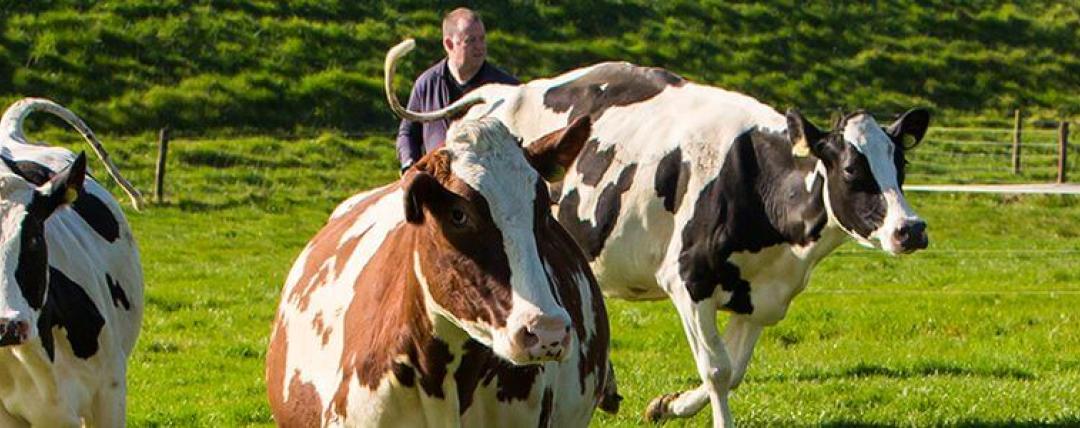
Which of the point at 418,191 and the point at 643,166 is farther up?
the point at 418,191

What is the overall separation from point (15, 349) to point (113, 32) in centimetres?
2627

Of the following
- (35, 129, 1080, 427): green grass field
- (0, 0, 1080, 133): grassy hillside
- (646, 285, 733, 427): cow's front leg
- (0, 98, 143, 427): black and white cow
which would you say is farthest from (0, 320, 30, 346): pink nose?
(0, 0, 1080, 133): grassy hillside

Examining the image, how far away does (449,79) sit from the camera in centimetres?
958

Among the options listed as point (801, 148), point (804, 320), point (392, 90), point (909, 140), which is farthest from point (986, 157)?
point (392, 90)

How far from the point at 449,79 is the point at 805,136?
6.55 ft

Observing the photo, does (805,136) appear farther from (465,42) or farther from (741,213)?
(465,42)

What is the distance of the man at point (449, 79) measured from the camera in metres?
9.23

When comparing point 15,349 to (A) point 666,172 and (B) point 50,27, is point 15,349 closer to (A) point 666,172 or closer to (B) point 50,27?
(A) point 666,172

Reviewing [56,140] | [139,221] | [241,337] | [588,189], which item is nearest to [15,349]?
[588,189]

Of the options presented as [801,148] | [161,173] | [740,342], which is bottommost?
[161,173]

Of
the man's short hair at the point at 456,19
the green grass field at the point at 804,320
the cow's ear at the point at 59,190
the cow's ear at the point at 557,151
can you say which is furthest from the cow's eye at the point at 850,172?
the cow's ear at the point at 557,151

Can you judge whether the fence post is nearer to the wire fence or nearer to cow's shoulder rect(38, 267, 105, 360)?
the wire fence

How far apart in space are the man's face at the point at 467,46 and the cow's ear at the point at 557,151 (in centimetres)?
360

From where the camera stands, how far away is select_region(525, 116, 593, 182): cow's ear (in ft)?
18.4
